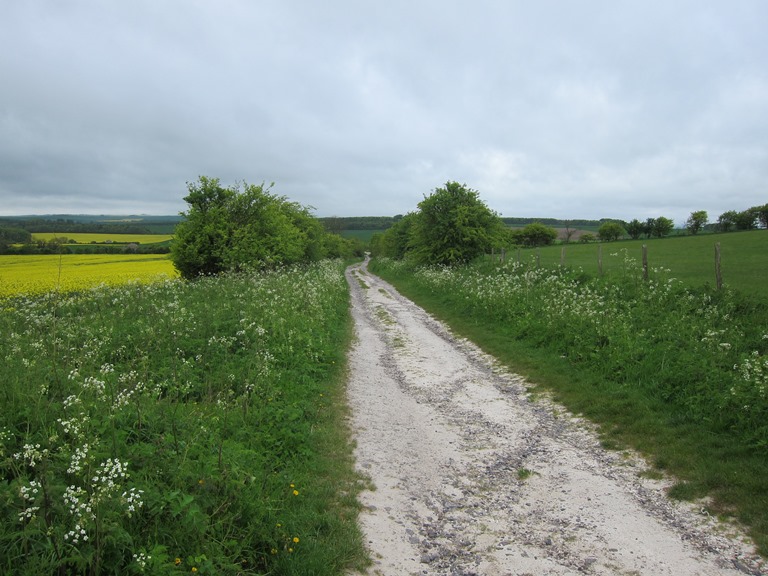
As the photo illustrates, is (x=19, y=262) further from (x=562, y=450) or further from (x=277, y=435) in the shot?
(x=562, y=450)

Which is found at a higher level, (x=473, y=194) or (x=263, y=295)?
(x=473, y=194)

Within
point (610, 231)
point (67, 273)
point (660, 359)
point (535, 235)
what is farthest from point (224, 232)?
point (610, 231)

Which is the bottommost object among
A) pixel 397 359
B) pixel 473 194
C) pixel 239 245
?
pixel 397 359

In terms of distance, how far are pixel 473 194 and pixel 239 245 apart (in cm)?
1884

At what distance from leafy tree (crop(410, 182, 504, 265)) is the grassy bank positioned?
50.5 ft

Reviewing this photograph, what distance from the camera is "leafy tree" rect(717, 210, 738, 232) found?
264 feet

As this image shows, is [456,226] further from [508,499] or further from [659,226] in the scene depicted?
[659,226]

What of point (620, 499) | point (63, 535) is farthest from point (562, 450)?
point (63, 535)

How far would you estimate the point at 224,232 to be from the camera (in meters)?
25.1

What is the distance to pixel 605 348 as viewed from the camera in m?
11.1

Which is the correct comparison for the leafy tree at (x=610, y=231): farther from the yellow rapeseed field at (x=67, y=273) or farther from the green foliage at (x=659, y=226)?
the yellow rapeseed field at (x=67, y=273)

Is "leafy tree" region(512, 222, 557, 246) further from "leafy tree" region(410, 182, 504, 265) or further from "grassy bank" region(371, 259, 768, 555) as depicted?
"grassy bank" region(371, 259, 768, 555)

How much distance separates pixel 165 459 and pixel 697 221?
119782mm

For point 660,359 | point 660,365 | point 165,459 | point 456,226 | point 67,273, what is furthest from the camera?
point 456,226
